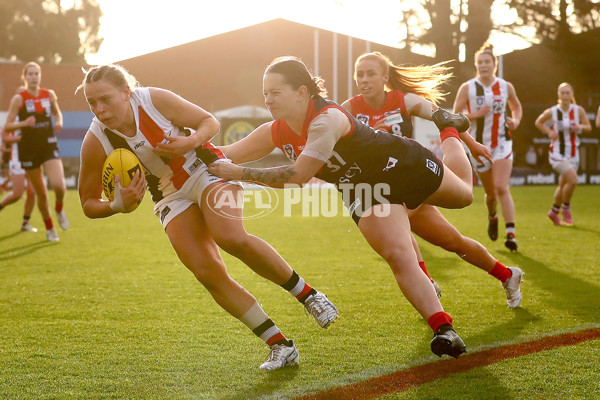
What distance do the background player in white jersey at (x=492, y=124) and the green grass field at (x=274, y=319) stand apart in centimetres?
61

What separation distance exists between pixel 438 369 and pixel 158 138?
2154 millimetres

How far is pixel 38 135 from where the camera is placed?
10773mm

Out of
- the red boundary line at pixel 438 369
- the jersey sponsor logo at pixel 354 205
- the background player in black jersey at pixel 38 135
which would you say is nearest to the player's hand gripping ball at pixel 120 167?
the jersey sponsor logo at pixel 354 205

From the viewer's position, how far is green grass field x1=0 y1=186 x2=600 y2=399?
391 centimetres

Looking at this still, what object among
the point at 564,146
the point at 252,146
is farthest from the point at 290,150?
the point at 564,146

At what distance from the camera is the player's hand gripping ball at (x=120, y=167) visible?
4074mm


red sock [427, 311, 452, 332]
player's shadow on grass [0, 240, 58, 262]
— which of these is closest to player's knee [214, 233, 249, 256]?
red sock [427, 311, 452, 332]

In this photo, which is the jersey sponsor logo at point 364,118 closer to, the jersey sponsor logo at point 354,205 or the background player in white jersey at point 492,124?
the jersey sponsor logo at point 354,205

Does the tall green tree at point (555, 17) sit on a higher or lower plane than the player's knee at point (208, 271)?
higher

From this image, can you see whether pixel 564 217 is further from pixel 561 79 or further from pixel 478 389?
pixel 561 79

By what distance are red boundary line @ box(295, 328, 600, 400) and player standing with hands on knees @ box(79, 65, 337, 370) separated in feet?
1.88

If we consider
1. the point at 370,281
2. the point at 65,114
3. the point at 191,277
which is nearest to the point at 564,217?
the point at 370,281

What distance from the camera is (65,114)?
3247cm

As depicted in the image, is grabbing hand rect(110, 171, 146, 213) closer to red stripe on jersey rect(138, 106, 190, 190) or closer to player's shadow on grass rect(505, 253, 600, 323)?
red stripe on jersey rect(138, 106, 190, 190)
